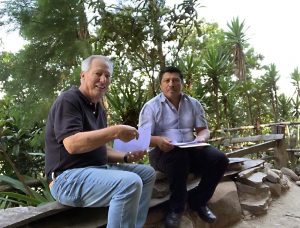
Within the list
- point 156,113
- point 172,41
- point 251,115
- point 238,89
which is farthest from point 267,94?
point 156,113

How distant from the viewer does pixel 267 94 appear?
10.8 m

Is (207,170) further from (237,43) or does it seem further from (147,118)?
(237,43)

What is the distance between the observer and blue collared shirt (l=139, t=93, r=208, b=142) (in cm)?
288

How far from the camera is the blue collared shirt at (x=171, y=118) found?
2.88m

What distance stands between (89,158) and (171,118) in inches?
42.8

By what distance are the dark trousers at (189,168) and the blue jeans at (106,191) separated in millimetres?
731

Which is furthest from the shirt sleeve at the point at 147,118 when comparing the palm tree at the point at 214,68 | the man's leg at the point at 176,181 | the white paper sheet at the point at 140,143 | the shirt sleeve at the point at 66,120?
the palm tree at the point at 214,68

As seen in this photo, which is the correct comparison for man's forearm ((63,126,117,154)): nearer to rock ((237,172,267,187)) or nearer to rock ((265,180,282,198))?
rock ((237,172,267,187))

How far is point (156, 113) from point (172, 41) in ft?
6.17

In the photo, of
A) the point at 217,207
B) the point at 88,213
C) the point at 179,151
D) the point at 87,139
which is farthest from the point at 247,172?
the point at 87,139

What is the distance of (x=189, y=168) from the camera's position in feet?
9.04

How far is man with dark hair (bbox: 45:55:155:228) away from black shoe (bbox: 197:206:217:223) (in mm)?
705

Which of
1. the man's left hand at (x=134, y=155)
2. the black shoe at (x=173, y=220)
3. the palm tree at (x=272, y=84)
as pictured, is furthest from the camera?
the palm tree at (x=272, y=84)

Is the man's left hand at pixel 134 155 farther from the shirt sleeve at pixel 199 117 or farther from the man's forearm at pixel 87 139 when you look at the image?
the shirt sleeve at pixel 199 117
